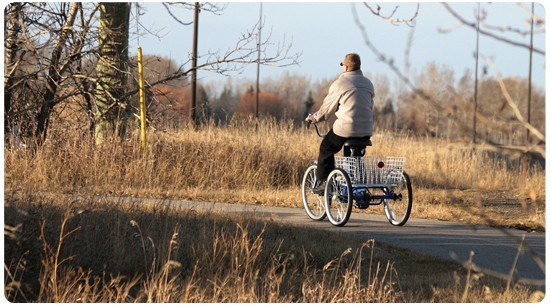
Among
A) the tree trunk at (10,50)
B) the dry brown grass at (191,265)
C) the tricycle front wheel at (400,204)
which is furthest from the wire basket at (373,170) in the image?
the tree trunk at (10,50)

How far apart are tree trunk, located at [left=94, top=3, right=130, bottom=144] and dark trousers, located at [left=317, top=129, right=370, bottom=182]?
651 centimetres

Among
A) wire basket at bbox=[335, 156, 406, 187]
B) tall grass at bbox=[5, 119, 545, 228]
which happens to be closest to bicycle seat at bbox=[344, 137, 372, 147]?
wire basket at bbox=[335, 156, 406, 187]

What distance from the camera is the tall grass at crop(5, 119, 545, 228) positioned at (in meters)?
14.9

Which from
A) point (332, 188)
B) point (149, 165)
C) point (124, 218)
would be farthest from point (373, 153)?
point (124, 218)

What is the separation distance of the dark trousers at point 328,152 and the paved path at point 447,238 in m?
0.63

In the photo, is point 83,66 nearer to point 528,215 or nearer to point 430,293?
point 528,215

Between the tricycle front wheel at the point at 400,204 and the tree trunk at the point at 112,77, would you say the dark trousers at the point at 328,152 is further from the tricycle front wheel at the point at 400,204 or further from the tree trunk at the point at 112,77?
the tree trunk at the point at 112,77

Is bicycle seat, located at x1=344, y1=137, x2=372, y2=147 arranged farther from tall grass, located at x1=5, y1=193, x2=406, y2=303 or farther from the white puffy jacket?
tall grass, located at x1=5, y1=193, x2=406, y2=303

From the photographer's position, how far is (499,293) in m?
7.35

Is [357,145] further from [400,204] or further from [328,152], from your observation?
[400,204]

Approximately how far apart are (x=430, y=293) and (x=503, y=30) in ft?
14.0

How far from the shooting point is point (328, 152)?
458 inches

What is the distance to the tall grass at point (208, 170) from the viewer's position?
49.0 ft

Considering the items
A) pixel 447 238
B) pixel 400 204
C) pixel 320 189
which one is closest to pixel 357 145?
pixel 320 189
